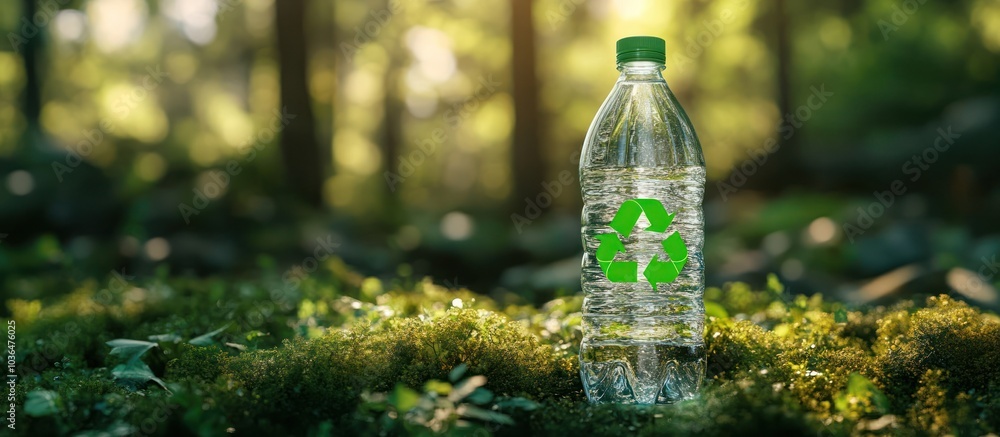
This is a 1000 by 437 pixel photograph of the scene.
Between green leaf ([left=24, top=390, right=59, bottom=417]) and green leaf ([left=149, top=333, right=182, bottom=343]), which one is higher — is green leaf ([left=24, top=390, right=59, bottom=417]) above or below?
below

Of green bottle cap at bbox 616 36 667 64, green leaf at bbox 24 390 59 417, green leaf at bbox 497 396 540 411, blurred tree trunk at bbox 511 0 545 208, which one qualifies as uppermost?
blurred tree trunk at bbox 511 0 545 208

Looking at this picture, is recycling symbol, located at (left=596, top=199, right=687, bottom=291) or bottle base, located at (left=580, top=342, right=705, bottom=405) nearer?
recycling symbol, located at (left=596, top=199, right=687, bottom=291)

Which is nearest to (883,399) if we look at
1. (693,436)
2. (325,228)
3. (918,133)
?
(693,436)

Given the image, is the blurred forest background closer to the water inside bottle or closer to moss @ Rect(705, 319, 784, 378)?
the water inside bottle

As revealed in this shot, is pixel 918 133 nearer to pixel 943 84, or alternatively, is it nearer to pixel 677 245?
pixel 943 84

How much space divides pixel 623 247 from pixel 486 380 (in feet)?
2.72

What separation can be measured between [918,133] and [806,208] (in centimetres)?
572

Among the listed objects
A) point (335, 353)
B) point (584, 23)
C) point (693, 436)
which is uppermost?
point (584, 23)

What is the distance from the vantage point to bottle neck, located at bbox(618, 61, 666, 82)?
397 cm

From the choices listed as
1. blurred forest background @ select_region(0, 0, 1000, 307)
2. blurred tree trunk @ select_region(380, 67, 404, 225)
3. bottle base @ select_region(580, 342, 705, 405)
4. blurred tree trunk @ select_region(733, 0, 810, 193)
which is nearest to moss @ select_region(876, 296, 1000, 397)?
bottle base @ select_region(580, 342, 705, 405)

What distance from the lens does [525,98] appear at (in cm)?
1491

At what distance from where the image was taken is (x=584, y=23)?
23031 millimetres

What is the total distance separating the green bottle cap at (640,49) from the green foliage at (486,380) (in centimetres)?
126

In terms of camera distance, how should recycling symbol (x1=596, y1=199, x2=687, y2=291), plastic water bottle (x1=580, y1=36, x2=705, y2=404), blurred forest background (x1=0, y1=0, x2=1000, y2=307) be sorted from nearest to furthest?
1. recycling symbol (x1=596, y1=199, x2=687, y2=291)
2. plastic water bottle (x1=580, y1=36, x2=705, y2=404)
3. blurred forest background (x1=0, y1=0, x2=1000, y2=307)
